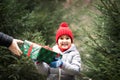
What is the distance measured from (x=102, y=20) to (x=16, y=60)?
1943 millimetres

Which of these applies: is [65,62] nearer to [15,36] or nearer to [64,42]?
[64,42]

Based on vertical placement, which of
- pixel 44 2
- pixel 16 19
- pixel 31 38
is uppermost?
pixel 44 2

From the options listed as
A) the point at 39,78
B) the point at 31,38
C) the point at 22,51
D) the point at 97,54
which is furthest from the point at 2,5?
the point at 22,51

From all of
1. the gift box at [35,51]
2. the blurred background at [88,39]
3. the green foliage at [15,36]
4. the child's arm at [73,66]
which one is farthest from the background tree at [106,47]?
the green foliage at [15,36]

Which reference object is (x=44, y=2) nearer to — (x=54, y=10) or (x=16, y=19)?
(x=54, y=10)

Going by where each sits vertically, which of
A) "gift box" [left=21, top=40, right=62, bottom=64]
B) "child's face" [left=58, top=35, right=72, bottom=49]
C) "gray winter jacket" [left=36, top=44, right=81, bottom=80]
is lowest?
"gray winter jacket" [left=36, top=44, right=81, bottom=80]

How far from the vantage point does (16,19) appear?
6227 millimetres

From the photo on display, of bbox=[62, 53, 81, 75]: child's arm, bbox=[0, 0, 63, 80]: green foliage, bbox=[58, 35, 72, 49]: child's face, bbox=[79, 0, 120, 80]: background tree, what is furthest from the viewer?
bbox=[0, 0, 63, 80]: green foliage

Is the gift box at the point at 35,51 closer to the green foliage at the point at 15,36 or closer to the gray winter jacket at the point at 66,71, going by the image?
the gray winter jacket at the point at 66,71

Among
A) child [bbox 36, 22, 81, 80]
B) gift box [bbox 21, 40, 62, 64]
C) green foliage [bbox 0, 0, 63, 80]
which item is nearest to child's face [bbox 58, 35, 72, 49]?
child [bbox 36, 22, 81, 80]

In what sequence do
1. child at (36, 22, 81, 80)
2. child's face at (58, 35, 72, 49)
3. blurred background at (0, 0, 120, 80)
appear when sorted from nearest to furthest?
child at (36, 22, 81, 80), child's face at (58, 35, 72, 49), blurred background at (0, 0, 120, 80)

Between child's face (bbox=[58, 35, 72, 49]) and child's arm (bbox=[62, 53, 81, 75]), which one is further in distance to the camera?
child's face (bbox=[58, 35, 72, 49])

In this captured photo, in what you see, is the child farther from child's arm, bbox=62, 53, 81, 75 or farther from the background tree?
the background tree

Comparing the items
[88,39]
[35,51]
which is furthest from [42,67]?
[88,39]
